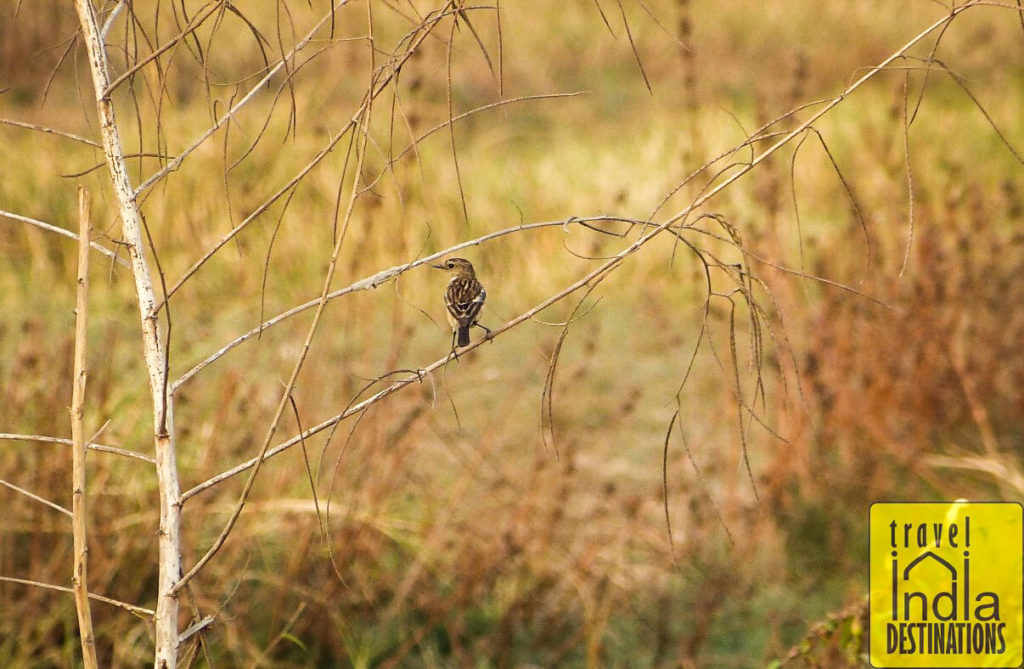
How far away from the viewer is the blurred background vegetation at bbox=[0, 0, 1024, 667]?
3133 millimetres

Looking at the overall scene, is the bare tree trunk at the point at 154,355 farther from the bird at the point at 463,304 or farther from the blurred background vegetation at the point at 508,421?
the bird at the point at 463,304

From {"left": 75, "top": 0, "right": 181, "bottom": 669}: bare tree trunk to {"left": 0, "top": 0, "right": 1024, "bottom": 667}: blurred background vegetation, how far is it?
2.0 inches

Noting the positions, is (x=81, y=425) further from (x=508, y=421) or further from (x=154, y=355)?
(x=508, y=421)

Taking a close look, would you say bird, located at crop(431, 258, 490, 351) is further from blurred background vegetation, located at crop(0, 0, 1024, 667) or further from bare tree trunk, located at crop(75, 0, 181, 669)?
bare tree trunk, located at crop(75, 0, 181, 669)

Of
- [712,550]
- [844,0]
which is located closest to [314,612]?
[712,550]

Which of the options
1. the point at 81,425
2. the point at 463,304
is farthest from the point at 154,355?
the point at 463,304

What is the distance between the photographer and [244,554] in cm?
345

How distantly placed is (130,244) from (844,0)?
16.8 m

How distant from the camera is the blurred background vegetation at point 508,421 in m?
3.13

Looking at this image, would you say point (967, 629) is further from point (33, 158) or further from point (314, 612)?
point (33, 158)

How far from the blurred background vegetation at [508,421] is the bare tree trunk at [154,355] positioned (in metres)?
0.05

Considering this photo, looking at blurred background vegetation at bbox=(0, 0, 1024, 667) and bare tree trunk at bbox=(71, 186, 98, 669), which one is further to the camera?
blurred background vegetation at bbox=(0, 0, 1024, 667)

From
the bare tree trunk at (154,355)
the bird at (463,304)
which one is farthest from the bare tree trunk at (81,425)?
the bird at (463,304)

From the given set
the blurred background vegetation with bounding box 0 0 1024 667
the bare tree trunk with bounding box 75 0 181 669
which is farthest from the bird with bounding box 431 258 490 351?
the bare tree trunk with bounding box 75 0 181 669
